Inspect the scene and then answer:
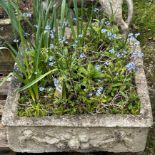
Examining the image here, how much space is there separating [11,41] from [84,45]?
0.77 m

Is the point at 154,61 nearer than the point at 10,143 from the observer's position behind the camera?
No

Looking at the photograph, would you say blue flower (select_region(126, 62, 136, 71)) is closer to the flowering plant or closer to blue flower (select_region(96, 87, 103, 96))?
the flowering plant

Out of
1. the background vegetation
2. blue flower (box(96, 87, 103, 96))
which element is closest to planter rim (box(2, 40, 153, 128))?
blue flower (box(96, 87, 103, 96))

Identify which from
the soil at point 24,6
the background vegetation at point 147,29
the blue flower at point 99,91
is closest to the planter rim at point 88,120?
the blue flower at point 99,91

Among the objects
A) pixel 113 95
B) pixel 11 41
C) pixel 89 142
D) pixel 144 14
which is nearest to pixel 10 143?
pixel 89 142

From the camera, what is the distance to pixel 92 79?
2219mm

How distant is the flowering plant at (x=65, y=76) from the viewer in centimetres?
215

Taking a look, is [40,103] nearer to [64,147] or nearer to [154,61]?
[64,147]

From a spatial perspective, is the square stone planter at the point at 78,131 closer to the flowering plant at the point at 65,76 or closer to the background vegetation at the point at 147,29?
the flowering plant at the point at 65,76

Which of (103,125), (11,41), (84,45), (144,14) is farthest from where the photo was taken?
(144,14)

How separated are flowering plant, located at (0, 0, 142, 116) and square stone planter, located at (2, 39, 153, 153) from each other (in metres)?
0.06

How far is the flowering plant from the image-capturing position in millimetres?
2152

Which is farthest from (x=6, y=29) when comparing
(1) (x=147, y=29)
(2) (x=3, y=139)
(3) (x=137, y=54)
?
(1) (x=147, y=29)

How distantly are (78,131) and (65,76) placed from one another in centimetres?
28
